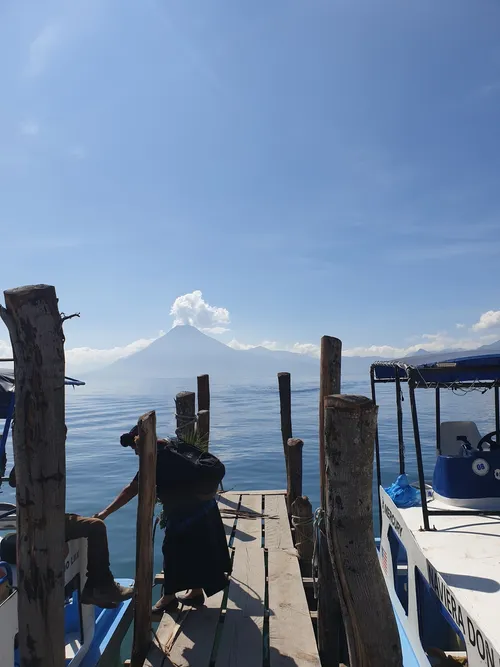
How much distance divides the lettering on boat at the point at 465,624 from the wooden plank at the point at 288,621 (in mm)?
1272

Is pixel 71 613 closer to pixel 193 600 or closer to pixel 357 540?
pixel 193 600

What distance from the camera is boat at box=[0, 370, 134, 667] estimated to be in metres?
4.07

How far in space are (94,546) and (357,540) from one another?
3.01 m

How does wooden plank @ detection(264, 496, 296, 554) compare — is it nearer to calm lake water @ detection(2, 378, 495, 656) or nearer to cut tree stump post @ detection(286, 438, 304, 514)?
cut tree stump post @ detection(286, 438, 304, 514)

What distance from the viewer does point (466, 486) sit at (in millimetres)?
6320

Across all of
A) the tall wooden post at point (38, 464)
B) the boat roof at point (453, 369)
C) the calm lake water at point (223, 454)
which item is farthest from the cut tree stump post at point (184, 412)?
the tall wooden post at point (38, 464)

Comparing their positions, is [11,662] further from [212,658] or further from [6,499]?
[6,499]

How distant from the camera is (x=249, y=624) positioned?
4902 millimetres

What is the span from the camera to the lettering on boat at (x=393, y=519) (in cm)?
617

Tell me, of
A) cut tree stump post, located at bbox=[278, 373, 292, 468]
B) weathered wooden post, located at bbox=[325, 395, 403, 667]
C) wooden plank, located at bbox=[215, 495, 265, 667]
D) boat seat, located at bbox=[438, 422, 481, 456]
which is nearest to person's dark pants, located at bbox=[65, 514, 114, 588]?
wooden plank, located at bbox=[215, 495, 265, 667]

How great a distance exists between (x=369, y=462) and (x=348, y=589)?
860 mm

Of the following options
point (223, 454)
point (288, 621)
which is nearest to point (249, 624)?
point (288, 621)

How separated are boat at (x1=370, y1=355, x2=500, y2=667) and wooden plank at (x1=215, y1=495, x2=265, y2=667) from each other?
1773 mm

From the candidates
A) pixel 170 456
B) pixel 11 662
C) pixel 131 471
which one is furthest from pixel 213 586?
pixel 131 471
